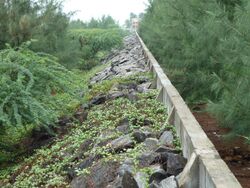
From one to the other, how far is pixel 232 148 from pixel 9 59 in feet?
16.2

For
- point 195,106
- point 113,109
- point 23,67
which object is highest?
point 23,67

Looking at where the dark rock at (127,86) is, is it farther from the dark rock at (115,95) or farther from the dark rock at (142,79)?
the dark rock at (115,95)

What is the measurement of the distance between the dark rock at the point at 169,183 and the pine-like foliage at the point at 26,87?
13.2ft

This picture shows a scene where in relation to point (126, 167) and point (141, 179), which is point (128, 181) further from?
point (126, 167)

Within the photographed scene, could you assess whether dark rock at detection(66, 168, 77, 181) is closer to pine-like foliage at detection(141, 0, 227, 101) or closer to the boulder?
the boulder

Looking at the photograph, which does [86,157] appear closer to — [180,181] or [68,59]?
[180,181]

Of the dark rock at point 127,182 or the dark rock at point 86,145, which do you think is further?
the dark rock at point 86,145

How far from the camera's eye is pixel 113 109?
9.75m

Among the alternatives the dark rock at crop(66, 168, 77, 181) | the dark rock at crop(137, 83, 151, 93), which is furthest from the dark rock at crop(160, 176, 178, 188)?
the dark rock at crop(137, 83, 151, 93)

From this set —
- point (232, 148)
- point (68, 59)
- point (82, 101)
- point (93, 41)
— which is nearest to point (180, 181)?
point (232, 148)

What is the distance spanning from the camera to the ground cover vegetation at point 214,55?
21.9ft

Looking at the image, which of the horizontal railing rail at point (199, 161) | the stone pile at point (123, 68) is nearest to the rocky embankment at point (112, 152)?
the horizontal railing rail at point (199, 161)

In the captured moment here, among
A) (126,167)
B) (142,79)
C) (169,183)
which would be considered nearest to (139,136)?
(126,167)

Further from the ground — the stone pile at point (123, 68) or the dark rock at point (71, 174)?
the dark rock at point (71, 174)
